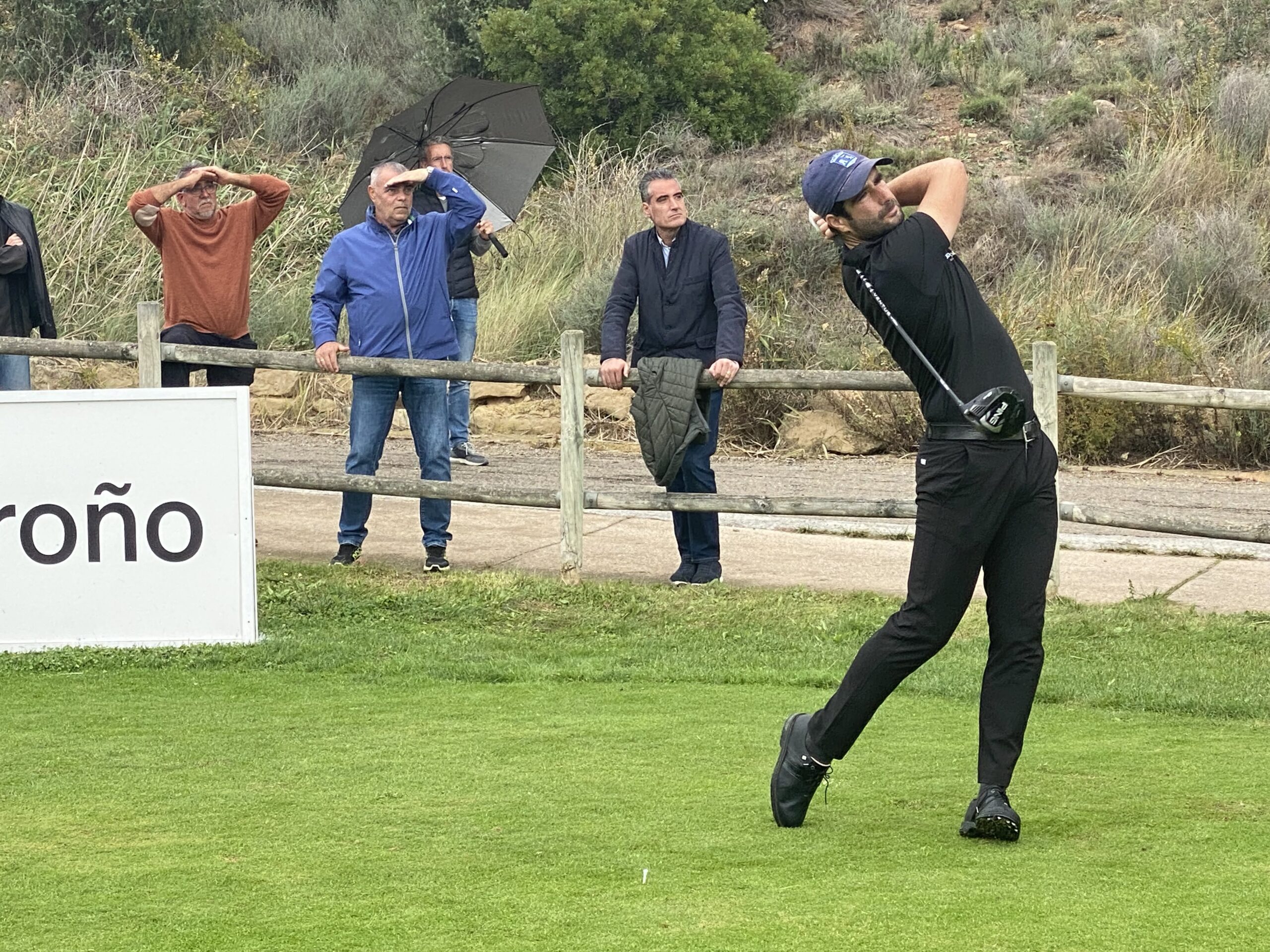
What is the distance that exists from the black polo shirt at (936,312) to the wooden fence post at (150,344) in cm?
498

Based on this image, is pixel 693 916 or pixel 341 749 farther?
pixel 341 749

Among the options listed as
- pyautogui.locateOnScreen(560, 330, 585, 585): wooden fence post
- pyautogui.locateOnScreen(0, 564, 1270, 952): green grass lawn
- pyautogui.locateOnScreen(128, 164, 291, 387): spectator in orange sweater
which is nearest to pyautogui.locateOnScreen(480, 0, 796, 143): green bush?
pyautogui.locateOnScreen(128, 164, 291, 387): spectator in orange sweater

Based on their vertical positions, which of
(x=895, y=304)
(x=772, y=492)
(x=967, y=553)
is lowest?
(x=772, y=492)

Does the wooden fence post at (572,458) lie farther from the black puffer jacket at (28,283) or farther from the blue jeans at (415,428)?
the black puffer jacket at (28,283)

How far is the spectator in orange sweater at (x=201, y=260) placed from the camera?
9.16m

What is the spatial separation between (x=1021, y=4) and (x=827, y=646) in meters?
23.2

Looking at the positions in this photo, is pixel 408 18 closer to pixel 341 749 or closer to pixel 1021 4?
pixel 1021 4

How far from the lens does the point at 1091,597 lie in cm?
Result: 820

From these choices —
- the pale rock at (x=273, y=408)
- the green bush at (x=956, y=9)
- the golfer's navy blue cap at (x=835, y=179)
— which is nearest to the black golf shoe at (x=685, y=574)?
Result: the golfer's navy blue cap at (x=835, y=179)

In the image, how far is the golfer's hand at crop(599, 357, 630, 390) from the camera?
8.33m

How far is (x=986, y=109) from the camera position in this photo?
24750mm

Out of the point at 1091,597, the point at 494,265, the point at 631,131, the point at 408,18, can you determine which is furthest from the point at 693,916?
the point at 408,18

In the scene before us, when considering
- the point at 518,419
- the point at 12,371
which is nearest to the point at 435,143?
the point at 12,371

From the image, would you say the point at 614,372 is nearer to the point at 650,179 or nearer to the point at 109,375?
the point at 650,179
